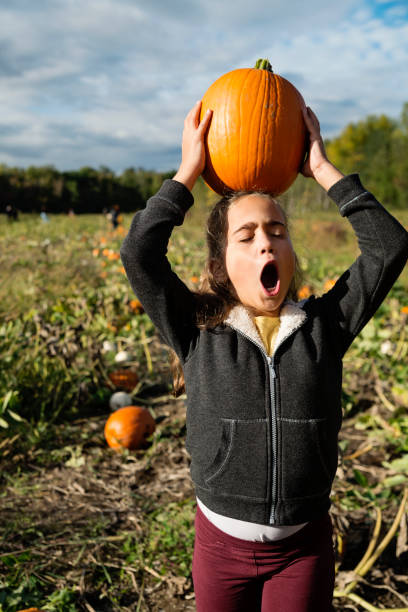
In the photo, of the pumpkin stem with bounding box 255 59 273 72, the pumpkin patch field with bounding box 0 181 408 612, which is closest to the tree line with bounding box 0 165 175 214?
the pumpkin patch field with bounding box 0 181 408 612

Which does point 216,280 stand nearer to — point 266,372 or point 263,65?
point 266,372

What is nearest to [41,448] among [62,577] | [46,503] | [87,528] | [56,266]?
[46,503]

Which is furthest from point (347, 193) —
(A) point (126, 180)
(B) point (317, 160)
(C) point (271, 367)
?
(A) point (126, 180)

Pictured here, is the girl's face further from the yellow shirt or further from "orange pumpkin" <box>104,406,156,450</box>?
"orange pumpkin" <box>104,406,156,450</box>

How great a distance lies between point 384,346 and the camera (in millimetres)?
4012

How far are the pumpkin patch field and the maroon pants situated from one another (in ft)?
2.59

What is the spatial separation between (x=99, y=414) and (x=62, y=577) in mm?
1764

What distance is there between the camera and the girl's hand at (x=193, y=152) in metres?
1.57

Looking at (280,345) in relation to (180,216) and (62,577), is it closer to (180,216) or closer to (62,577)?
(180,216)

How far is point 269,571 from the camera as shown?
4.87 ft

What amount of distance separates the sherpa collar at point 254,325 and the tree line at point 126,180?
35.1 m

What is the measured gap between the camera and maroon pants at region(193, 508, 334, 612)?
57.8 inches

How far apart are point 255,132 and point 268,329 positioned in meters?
0.59

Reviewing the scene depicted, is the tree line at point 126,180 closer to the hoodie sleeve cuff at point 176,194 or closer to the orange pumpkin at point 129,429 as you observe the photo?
the orange pumpkin at point 129,429
